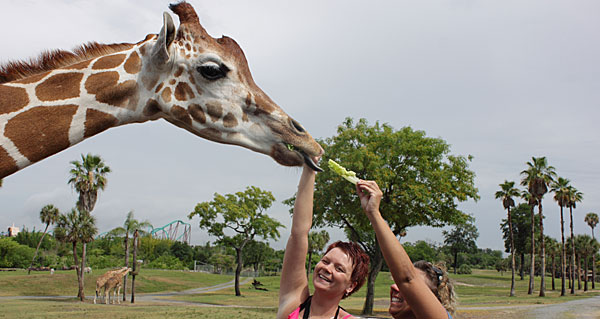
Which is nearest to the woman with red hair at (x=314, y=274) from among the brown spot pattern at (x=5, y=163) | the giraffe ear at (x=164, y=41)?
the giraffe ear at (x=164, y=41)

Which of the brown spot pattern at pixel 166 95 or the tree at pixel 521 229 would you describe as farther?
the tree at pixel 521 229

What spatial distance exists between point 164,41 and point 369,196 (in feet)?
4.53

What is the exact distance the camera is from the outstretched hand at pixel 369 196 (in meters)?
2.31

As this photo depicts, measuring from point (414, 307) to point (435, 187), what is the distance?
2208 centimetres

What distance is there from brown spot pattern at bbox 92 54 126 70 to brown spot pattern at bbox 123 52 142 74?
0.18 feet

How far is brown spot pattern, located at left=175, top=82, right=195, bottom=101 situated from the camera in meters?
2.49

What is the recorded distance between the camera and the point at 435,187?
2325 cm

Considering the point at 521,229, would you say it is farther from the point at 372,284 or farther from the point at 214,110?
the point at 214,110

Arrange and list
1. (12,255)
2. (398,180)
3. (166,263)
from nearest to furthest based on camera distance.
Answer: (398,180)
(12,255)
(166,263)

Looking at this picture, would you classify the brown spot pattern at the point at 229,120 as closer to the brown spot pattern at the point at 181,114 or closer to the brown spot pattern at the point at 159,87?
the brown spot pattern at the point at 181,114

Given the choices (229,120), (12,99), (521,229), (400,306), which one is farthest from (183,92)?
(521,229)

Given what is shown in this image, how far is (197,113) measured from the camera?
251 centimetres

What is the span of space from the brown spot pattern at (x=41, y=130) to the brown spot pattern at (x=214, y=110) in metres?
0.73

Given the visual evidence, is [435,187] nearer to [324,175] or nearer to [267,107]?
[324,175]
